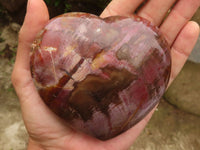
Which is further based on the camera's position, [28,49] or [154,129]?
[154,129]

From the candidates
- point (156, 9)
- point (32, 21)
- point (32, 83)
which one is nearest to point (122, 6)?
point (156, 9)

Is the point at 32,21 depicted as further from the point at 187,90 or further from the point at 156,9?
the point at 187,90

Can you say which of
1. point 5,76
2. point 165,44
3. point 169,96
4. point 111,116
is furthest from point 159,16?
point 5,76

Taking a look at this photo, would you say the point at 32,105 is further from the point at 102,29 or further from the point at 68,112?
the point at 102,29

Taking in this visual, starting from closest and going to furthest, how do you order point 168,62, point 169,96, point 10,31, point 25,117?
point 168,62, point 25,117, point 169,96, point 10,31

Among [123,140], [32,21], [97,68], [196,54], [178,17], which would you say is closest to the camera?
[97,68]

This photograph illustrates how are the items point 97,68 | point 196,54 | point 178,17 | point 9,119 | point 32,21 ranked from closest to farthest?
point 97,68, point 32,21, point 178,17, point 196,54, point 9,119

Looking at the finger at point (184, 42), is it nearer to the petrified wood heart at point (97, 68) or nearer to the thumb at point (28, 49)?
the petrified wood heart at point (97, 68)
